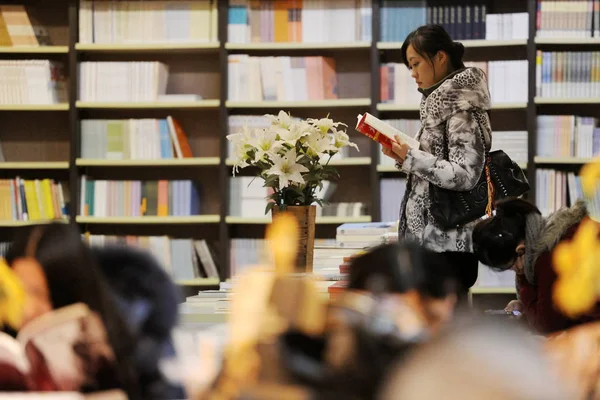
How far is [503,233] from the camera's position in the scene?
1287 millimetres

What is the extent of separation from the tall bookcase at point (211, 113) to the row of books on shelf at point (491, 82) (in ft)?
0.15

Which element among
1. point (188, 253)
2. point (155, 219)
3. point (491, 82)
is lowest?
point (188, 253)

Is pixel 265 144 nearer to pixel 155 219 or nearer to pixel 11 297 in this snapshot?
pixel 11 297

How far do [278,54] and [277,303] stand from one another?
4.21 meters

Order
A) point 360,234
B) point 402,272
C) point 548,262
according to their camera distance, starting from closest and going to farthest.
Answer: point 402,272 → point 548,262 → point 360,234

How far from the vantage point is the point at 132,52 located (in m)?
4.66

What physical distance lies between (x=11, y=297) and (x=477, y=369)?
307mm

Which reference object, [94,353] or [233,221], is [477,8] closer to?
[233,221]

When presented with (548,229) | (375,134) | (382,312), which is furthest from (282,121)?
(382,312)

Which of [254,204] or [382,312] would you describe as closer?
[382,312]

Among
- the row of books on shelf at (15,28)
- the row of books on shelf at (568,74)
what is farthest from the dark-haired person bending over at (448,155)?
the row of books on shelf at (15,28)

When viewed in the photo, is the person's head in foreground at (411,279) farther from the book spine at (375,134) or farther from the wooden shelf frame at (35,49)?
the wooden shelf frame at (35,49)

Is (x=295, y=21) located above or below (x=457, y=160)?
above

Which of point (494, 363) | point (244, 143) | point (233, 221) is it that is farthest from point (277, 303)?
point (233, 221)
